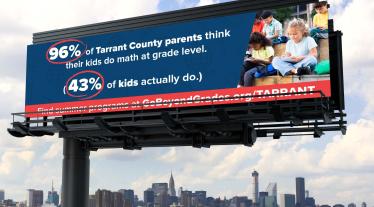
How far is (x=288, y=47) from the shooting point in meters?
19.9

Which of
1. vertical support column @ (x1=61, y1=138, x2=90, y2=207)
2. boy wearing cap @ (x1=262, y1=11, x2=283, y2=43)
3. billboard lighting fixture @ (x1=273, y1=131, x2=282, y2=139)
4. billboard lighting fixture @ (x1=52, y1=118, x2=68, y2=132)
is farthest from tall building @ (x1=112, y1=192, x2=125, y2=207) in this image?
boy wearing cap @ (x1=262, y1=11, x2=283, y2=43)

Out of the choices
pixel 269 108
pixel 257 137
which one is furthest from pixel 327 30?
pixel 257 137

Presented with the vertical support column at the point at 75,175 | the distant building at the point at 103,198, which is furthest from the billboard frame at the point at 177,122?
the distant building at the point at 103,198

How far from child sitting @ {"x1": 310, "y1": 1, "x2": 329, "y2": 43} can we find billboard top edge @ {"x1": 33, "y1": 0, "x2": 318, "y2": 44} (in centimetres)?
32

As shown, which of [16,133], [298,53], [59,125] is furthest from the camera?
[16,133]

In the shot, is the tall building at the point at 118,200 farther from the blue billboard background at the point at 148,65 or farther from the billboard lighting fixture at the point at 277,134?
the billboard lighting fixture at the point at 277,134

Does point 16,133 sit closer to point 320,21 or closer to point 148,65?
point 148,65

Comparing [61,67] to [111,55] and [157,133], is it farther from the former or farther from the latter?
[157,133]

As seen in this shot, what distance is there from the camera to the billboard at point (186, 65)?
19.6 meters

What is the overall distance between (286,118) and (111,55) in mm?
7313

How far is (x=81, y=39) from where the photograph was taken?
2386cm

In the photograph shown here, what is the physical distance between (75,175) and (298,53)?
401 inches

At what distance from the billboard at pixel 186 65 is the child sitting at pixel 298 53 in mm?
32

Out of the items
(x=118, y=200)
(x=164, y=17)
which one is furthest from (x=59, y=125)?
(x=118, y=200)
